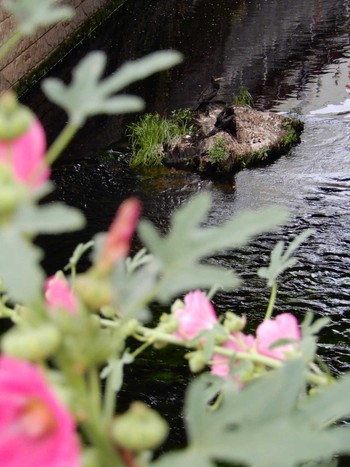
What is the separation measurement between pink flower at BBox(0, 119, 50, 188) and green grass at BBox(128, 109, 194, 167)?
511cm

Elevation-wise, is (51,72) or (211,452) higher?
(211,452)

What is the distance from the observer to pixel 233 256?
4.03 m

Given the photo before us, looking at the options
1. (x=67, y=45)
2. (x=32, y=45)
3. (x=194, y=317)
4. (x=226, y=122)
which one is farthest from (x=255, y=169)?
(x=194, y=317)

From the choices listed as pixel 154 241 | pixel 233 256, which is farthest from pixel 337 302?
pixel 154 241

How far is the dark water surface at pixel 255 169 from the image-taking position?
11.8ft

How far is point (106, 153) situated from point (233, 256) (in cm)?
201

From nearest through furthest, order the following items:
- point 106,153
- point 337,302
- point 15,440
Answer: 1. point 15,440
2. point 337,302
3. point 106,153

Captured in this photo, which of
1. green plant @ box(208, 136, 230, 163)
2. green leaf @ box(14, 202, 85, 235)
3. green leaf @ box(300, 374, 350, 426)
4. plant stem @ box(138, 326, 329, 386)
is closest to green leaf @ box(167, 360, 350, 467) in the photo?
green leaf @ box(300, 374, 350, 426)

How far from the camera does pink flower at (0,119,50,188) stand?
14.8 inches

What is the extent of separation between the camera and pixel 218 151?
17.4ft

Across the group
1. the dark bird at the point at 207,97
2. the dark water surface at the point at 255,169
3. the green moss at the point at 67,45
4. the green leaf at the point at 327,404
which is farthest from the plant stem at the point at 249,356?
the green moss at the point at 67,45

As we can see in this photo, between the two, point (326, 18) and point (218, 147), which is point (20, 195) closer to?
point (218, 147)

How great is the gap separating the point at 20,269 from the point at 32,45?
722 cm

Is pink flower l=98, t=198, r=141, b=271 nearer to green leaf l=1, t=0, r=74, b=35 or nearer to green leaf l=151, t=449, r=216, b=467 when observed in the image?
green leaf l=151, t=449, r=216, b=467
